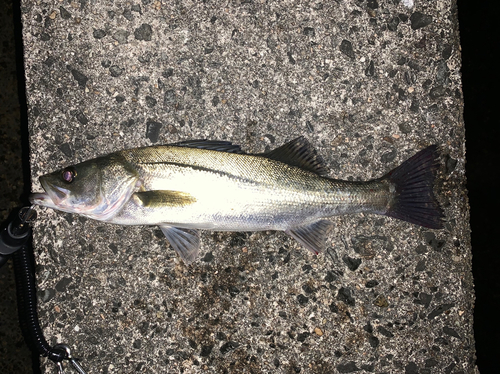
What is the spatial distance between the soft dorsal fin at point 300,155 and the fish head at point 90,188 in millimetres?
1040

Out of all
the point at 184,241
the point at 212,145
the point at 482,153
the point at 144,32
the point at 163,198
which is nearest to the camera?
the point at 163,198

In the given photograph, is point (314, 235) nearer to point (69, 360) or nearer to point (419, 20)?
point (419, 20)

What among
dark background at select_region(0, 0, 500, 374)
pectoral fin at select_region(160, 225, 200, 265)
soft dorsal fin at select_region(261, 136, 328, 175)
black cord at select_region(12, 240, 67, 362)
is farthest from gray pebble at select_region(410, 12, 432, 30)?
black cord at select_region(12, 240, 67, 362)

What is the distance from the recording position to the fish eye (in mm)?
2369

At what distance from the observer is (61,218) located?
2.81 m

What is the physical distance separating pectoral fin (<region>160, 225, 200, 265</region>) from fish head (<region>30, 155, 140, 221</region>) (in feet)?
1.41

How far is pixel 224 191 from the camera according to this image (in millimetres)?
2402

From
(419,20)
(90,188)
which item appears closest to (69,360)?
(90,188)

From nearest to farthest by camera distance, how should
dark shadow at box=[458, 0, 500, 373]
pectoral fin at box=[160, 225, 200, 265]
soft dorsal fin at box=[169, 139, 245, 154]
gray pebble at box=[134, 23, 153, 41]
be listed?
soft dorsal fin at box=[169, 139, 245, 154], pectoral fin at box=[160, 225, 200, 265], gray pebble at box=[134, 23, 153, 41], dark shadow at box=[458, 0, 500, 373]

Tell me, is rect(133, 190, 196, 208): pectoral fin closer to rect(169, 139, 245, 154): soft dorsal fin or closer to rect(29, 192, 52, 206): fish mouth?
rect(169, 139, 245, 154): soft dorsal fin

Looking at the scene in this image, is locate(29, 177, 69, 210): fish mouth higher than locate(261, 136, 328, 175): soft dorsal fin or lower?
lower

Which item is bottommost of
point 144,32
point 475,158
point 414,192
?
point 414,192

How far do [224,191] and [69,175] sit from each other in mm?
1081

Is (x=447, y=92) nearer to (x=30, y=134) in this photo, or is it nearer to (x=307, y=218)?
(x=307, y=218)
